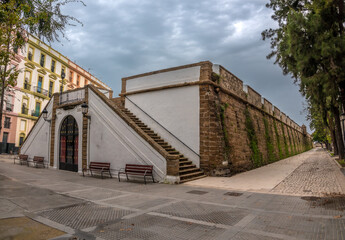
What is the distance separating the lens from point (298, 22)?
8898 mm

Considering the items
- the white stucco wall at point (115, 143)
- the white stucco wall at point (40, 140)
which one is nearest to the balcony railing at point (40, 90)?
the white stucco wall at point (40, 140)

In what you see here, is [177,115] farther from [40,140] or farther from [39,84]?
[39,84]

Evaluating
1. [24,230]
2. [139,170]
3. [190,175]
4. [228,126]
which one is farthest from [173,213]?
[228,126]

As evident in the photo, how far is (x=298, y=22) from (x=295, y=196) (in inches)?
273

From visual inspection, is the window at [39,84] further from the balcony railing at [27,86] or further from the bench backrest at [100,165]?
the bench backrest at [100,165]

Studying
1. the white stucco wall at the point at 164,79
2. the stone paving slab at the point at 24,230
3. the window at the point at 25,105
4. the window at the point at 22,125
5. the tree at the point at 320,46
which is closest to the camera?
the stone paving slab at the point at 24,230

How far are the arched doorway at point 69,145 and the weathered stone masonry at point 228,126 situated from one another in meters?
7.99

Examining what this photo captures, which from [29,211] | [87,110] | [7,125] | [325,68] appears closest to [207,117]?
[325,68]

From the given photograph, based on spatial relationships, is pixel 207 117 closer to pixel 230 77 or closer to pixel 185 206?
pixel 230 77

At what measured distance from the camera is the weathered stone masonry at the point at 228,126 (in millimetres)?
10742

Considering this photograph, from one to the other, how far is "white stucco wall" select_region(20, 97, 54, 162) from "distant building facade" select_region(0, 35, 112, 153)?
317 inches

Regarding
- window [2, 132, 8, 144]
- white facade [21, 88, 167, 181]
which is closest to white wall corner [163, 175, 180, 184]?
white facade [21, 88, 167, 181]

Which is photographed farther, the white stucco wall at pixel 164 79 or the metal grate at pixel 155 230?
the white stucco wall at pixel 164 79

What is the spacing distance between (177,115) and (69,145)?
742cm
